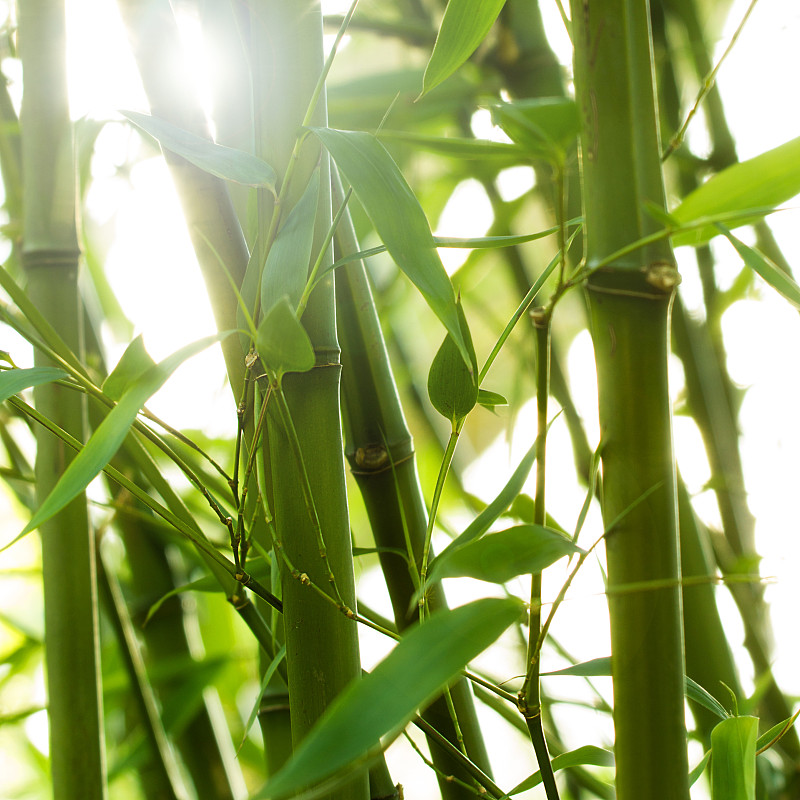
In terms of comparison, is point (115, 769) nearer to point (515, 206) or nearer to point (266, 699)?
point (266, 699)

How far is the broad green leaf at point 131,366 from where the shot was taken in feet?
0.52

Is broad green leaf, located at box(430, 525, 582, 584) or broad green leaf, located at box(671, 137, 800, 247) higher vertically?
broad green leaf, located at box(671, 137, 800, 247)

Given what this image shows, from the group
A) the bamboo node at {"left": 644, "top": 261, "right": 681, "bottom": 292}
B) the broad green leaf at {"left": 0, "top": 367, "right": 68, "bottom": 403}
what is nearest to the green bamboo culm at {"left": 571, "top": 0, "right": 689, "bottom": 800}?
the bamboo node at {"left": 644, "top": 261, "right": 681, "bottom": 292}

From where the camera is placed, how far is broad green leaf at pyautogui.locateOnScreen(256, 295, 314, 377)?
13 cm

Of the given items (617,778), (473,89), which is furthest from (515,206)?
(617,778)

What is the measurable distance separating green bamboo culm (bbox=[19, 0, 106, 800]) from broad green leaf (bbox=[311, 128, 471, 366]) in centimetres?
17

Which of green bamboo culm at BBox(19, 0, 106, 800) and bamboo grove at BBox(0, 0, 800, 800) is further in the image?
green bamboo culm at BBox(19, 0, 106, 800)

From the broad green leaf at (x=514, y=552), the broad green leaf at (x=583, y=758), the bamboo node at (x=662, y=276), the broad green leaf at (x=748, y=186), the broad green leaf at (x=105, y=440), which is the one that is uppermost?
the broad green leaf at (x=748, y=186)

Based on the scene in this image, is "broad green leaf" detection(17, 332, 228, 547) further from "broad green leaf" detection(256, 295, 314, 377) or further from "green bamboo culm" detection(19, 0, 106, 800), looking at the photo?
"green bamboo culm" detection(19, 0, 106, 800)

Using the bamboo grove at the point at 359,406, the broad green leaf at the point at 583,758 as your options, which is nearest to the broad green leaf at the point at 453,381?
the bamboo grove at the point at 359,406

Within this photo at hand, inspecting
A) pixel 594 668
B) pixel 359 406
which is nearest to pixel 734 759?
pixel 594 668

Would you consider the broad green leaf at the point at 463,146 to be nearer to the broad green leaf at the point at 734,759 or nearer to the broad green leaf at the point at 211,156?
the broad green leaf at the point at 211,156

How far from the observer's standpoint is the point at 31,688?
2.22 ft

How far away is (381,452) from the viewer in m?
0.24
